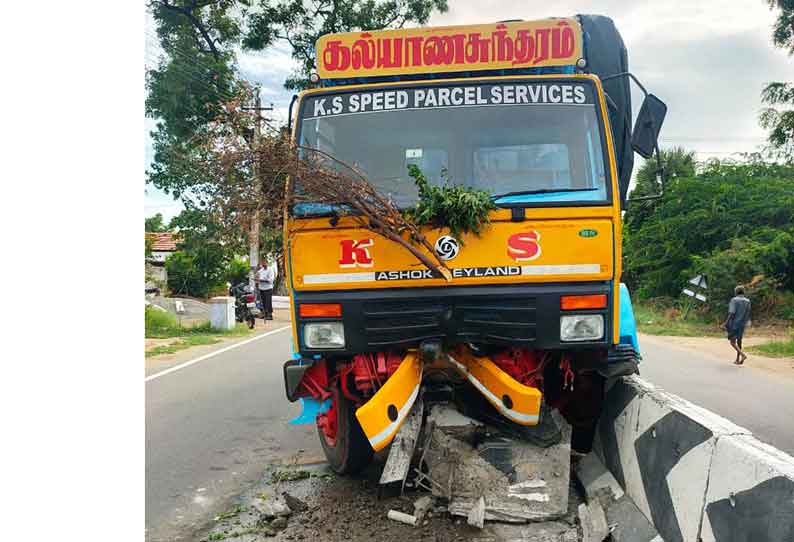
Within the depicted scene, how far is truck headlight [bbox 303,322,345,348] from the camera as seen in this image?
14.0 feet

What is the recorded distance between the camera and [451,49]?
4715mm

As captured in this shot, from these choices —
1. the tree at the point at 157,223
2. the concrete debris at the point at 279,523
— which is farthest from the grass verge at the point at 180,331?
the tree at the point at 157,223

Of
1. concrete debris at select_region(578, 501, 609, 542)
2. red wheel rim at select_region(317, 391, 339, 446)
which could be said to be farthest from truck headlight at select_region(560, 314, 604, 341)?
red wheel rim at select_region(317, 391, 339, 446)

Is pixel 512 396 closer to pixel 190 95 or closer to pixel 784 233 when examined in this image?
pixel 190 95

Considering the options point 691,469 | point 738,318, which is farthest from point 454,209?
point 738,318

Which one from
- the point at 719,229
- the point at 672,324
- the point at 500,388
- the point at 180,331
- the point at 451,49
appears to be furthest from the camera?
the point at 719,229

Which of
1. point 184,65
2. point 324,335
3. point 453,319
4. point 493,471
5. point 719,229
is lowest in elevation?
point 493,471

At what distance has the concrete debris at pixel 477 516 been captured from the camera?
4.04 meters

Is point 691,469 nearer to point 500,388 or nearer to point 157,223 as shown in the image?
point 500,388

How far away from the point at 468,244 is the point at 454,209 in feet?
0.82

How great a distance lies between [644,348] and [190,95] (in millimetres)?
12208

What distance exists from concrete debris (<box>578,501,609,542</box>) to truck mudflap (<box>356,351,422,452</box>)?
3.95 ft

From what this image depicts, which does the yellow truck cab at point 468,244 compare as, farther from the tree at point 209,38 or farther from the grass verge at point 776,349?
the grass verge at point 776,349

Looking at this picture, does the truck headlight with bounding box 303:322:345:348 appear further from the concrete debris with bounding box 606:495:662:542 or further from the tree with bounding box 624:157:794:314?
the tree with bounding box 624:157:794:314
